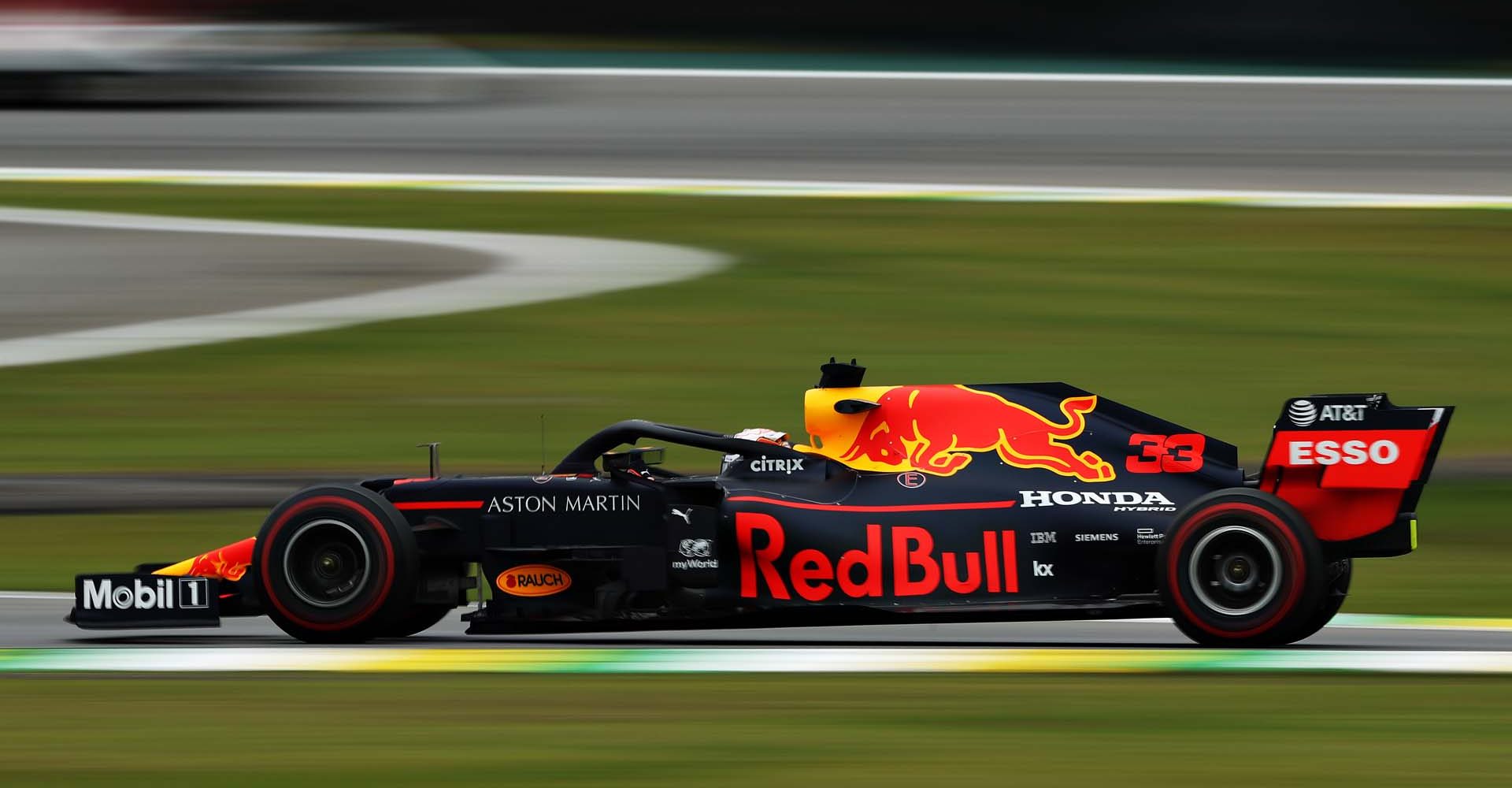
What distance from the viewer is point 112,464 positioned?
14039 millimetres

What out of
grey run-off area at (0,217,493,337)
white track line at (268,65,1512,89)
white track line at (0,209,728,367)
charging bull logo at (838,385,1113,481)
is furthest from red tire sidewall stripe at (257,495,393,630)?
white track line at (268,65,1512,89)

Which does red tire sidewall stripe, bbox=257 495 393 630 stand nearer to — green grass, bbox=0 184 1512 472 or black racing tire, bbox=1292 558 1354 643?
black racing tire, bbox=1292 558 1354 643

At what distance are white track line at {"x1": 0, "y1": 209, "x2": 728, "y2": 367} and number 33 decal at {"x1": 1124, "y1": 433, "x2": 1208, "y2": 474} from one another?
9.96 m

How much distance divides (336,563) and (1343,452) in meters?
3.77

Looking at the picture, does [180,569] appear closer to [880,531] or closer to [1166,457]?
[880,531]

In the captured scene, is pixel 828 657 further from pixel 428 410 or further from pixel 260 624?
pixel 428 410

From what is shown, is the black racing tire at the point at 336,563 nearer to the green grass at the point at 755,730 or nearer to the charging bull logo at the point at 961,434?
the green grass at the point at 755,730

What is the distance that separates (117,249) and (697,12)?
1398 cm

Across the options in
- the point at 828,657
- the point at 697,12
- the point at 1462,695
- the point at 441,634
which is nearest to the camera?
the point at 1462,695

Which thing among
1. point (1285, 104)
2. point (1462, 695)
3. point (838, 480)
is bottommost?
point (1462, 695)

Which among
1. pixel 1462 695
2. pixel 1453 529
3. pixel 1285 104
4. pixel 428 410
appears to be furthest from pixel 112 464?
pixel 1285 104

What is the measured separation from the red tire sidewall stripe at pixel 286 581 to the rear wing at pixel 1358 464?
3316 mm

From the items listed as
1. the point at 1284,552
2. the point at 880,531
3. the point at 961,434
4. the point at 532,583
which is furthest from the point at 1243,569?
the point at 532,583

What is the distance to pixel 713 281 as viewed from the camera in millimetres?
18531
